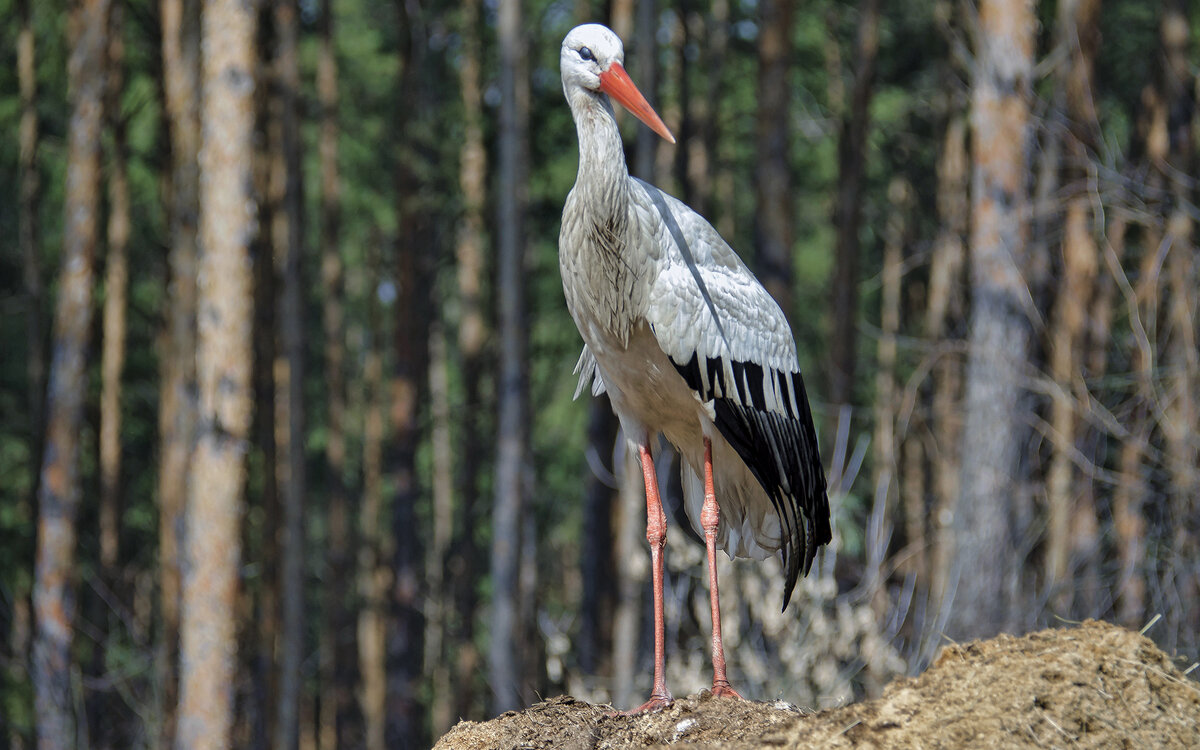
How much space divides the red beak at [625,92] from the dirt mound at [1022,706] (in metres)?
2.41

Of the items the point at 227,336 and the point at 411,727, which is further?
the point at 411,727

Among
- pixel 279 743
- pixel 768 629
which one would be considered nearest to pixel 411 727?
pixel 279 743

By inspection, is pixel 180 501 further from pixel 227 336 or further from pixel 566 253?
pixel 566 253

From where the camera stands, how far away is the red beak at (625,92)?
5.26 meters

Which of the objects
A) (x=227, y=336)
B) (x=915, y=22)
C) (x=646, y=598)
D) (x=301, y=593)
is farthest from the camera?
(x=915, y=22)

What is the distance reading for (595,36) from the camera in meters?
5.50

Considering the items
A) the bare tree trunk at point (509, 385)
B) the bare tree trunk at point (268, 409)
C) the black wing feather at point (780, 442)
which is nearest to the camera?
the black wing feather at point (780, 442)

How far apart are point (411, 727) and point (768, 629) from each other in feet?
35.8

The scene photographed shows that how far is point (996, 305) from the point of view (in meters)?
10.0

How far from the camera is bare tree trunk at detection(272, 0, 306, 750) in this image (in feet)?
45.5

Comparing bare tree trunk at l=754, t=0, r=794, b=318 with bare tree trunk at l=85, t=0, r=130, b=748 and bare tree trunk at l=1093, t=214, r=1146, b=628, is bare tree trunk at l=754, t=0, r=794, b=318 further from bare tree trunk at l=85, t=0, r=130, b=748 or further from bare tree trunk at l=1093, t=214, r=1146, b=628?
bare tree trunk at l=85, t=0, r=130, b=748

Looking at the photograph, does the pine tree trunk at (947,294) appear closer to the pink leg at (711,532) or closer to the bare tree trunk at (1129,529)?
the bare tree trunk at (1129,529)

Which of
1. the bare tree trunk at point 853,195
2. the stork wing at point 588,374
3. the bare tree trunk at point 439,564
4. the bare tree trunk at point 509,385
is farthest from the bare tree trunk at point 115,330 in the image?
the stork wing at point 588,374

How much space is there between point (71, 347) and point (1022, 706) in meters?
11.2
